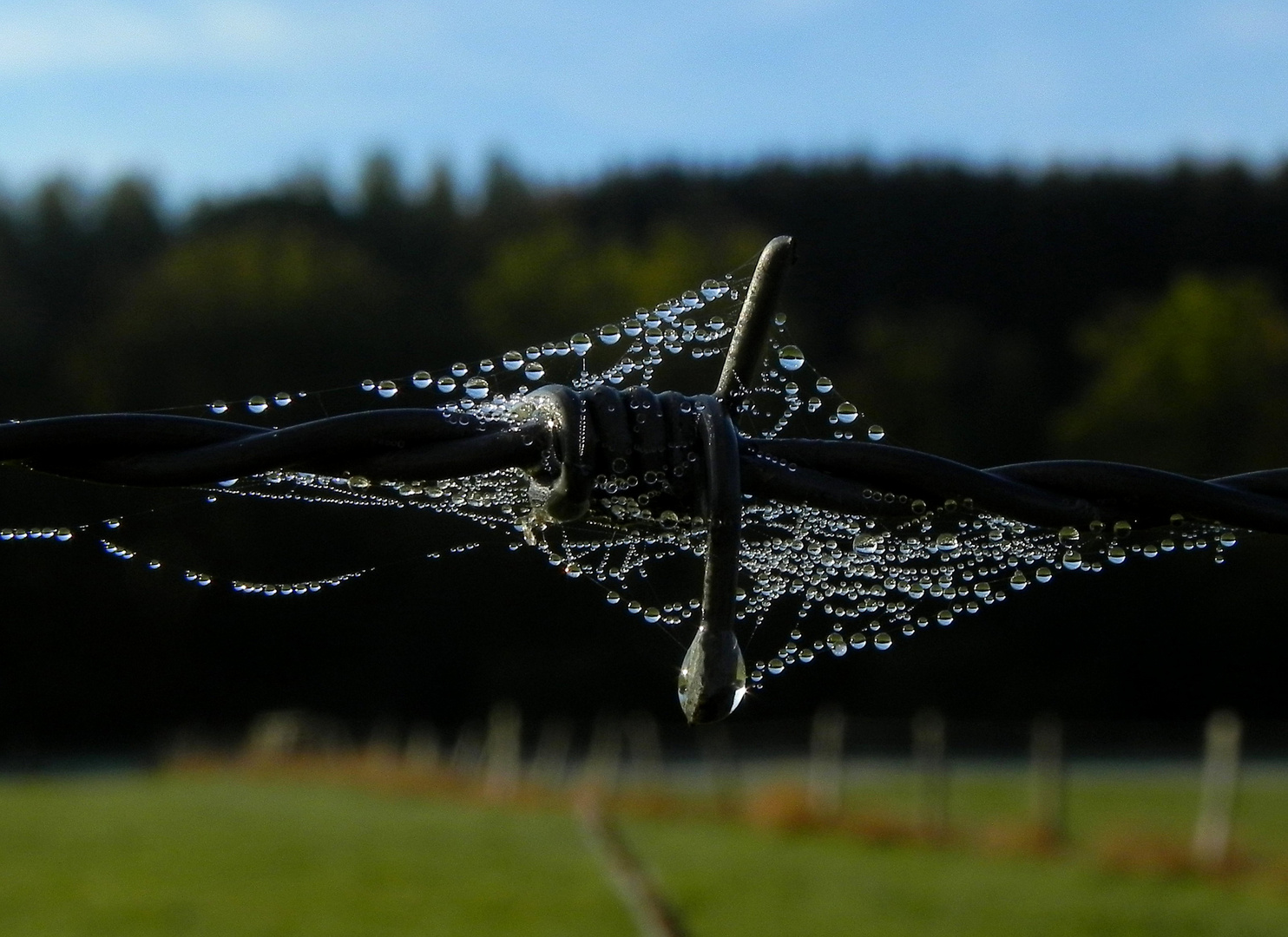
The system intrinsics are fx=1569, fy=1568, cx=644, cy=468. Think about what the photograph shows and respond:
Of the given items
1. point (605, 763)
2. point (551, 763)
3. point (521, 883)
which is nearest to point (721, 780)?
point (605, 763)

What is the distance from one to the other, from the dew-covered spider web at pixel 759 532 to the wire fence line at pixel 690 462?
29mm

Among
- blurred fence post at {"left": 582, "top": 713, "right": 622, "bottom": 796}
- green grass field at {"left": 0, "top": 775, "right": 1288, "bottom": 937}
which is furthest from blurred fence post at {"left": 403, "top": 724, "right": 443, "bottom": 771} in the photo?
green grass field at {"left": 0, "top": 775, "right": 1288, "bottom": 937}

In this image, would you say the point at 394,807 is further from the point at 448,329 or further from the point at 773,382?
the point at 448,329

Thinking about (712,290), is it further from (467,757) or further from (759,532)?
(467,757)

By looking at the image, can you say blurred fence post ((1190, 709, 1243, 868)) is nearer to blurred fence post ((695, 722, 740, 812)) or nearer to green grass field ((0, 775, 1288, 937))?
green grass field ((0, 775, 1288, 937))

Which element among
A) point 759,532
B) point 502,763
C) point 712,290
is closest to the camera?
point 712,290

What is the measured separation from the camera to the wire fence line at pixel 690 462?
134 cm

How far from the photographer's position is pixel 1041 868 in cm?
1199

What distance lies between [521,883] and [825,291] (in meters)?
40.8

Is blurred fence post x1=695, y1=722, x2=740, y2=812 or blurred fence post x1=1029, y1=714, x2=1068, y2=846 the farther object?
blurred fence post x1=695, y1=722, x2=740, y2=812

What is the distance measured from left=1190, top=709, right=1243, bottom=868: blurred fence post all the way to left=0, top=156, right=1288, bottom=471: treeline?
20.2 m

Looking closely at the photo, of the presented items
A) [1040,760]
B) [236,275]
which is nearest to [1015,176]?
[236,275]

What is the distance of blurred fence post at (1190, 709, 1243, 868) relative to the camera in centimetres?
1241

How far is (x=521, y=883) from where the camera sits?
34.9 ft
